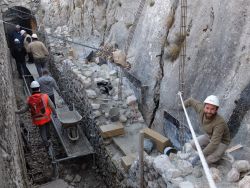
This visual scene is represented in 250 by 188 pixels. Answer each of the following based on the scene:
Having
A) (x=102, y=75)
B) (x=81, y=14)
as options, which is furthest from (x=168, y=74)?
(x=81, y=14)

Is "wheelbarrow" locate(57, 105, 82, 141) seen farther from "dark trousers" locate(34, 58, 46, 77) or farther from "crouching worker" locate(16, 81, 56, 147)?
"dark trousers" locate(34, 58, 46, 77)

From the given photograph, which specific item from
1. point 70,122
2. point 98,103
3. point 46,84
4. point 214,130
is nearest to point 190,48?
point 98,103

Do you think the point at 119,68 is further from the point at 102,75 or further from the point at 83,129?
the point at 83,129

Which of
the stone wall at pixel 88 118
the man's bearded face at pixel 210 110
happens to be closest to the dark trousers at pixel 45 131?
the stone wall at pixel 88 118

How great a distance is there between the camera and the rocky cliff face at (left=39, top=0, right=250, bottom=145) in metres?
6.41

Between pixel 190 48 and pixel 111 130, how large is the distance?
2640 millimetres

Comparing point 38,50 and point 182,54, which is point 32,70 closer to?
point 38,50

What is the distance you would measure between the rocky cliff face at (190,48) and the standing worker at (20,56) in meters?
3.34

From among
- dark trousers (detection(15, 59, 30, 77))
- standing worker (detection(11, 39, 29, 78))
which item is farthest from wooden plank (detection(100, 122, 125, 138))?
dark trousers (detection(15, 59, 30, 77))

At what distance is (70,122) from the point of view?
852 cm

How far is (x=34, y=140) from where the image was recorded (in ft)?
32.6

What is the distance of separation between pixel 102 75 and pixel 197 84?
360cm

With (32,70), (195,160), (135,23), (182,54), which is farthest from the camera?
(32,70)

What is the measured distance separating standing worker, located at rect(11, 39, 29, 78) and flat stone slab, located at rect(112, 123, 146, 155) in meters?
6.72
